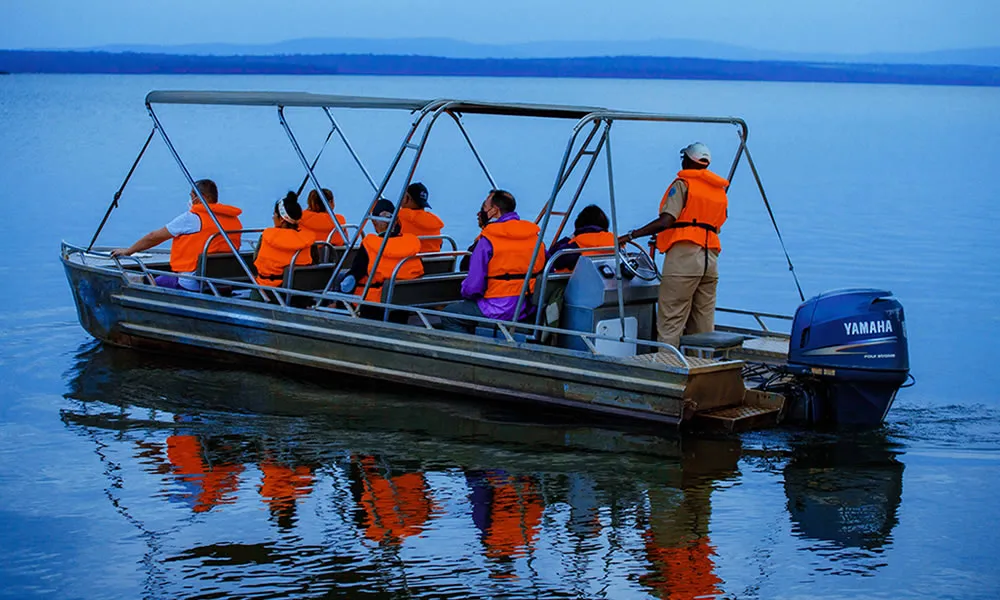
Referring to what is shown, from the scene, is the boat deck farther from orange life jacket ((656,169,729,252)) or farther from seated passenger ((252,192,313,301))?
seated passenger ((252,192,313,301))

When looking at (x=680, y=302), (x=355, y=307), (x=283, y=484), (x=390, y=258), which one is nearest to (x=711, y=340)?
(x=680, y=302)

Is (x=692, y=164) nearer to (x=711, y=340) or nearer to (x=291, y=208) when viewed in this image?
(x=711, y=340)

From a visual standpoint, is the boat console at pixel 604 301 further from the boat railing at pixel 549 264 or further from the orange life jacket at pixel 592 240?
the orange life jacket at pixel 592 240

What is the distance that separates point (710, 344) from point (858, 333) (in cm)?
109

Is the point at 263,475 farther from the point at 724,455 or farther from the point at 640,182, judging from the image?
the point at 640,182

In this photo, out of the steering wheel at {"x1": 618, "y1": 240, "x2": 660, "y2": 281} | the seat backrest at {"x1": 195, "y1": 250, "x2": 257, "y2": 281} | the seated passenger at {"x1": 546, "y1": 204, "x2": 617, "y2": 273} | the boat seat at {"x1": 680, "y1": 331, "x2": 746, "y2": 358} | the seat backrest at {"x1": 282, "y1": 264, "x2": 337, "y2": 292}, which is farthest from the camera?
the seat backrest at {"x1": 195, "y1": 250, "x2": 257, "y2": 281}

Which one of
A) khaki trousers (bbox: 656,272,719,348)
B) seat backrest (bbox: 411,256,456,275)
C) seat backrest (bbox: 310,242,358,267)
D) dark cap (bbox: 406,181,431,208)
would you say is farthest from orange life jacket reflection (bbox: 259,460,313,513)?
seat backrest (bbox: 411,256,456,275)

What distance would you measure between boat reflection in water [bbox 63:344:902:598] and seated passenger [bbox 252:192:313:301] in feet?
2.85

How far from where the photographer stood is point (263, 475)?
8469 millimetres

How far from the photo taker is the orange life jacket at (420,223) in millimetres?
11664

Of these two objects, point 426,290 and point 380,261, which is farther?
point 426,290

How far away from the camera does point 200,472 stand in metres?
8.52

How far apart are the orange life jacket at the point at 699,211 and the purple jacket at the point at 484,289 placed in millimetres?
1160

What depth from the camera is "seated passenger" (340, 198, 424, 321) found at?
10.3 metres
